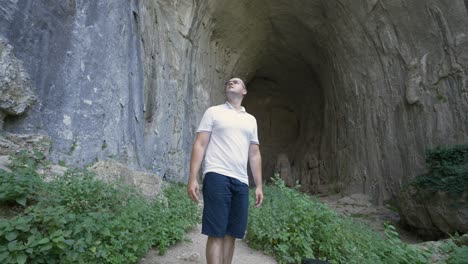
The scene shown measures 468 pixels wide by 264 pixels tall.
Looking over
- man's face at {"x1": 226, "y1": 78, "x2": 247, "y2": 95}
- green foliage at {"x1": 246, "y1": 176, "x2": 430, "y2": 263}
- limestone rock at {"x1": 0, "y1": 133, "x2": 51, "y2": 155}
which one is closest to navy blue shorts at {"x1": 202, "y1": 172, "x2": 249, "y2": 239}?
man's face at {"x1": 226, "y1": 78, "x2": 247, "y2": 95}

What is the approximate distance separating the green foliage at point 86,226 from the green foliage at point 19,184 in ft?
0.13

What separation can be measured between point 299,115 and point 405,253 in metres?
16.4

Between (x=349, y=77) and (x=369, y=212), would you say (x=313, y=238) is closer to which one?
(x=369, y=212)

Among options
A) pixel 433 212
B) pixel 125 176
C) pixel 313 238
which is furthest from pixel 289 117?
pixel 313 238

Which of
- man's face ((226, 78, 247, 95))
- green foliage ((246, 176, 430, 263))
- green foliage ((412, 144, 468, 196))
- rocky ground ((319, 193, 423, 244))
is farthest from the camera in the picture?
rocky ground ((319, 193, 423, 244))

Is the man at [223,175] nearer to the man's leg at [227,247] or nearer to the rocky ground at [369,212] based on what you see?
the man's leg at [227,247]

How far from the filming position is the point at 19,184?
335cm

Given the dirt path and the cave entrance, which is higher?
the cave entrance

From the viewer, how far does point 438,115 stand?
9.34m

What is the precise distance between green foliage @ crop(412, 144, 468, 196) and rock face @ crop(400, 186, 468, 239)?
0.13m

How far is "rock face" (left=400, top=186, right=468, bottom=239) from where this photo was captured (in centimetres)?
684

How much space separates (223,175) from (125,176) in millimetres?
2808

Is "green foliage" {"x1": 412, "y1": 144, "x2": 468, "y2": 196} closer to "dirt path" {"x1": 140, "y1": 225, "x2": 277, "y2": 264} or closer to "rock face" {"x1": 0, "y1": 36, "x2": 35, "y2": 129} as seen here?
"dirt path" {"x1": 140, "y1": 225, "x2": 277, "y2": 264}

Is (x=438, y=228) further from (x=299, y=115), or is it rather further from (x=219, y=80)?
(x=299, y=115)
